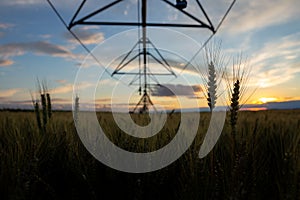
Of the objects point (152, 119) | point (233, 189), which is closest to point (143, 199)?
point (233, 189)

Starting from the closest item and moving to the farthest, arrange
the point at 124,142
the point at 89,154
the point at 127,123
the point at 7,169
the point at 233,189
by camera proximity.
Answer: the point at 233,189, the point at 7,169, the point at 89,154, the point at 124,142, the point at 127,123

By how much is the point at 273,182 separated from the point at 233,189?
0.47m

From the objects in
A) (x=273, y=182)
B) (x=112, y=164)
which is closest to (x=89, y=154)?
(x=112, y=164)

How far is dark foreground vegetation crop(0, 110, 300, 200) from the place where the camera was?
1105mm

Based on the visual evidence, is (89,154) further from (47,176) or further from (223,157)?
(223,157)

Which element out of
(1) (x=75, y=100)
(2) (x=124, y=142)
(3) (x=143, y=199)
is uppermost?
(1) (x=75, y=100)

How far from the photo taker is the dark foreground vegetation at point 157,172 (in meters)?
1.11

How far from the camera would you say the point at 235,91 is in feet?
4.53

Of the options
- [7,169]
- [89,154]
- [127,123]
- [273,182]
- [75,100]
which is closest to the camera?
[7,169]

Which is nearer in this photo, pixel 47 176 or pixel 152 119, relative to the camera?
pixel 47 176

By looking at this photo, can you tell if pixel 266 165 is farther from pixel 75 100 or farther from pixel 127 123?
pixel 75 100

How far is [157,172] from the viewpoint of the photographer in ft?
4.57

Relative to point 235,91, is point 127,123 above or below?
below

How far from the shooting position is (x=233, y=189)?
39.3 inches
